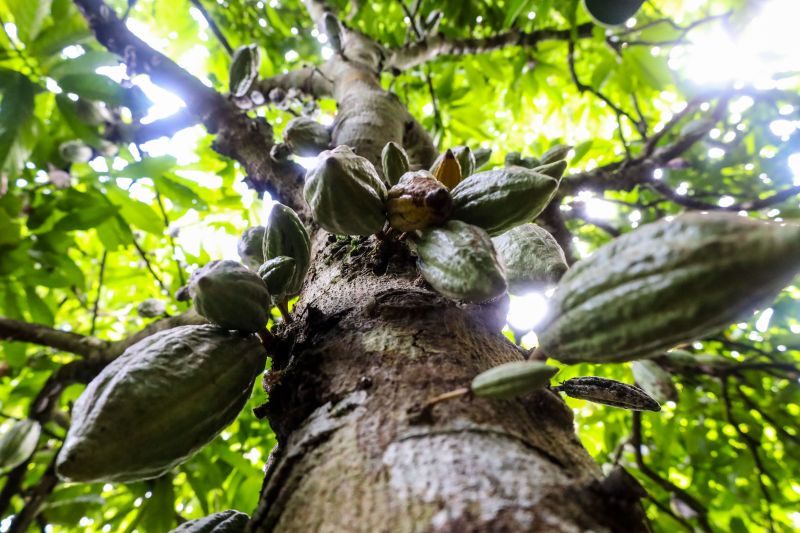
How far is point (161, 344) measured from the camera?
0.91m

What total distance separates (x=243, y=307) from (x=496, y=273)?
469 mm

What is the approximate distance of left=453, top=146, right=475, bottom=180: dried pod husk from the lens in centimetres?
134

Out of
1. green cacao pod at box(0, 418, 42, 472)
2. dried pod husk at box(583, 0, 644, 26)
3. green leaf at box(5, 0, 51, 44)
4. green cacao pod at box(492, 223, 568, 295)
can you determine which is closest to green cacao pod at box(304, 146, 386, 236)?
green cacao pod at box(492, 223, 568, 295)

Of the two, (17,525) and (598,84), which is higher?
(598,84)

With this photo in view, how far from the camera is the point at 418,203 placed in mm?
973

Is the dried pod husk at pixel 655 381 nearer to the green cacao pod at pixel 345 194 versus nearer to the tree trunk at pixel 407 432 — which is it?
the tree trunk at pixel 407 432

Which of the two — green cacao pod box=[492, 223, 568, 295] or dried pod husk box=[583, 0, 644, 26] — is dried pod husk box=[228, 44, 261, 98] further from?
green cacao pod box=[492, 223, 568, 295]

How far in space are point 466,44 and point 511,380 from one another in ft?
8.99

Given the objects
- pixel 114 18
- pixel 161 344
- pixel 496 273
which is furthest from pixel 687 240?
pixel 114 18

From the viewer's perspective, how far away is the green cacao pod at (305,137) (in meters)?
1.70

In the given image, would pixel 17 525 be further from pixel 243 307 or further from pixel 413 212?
pixel 413 212

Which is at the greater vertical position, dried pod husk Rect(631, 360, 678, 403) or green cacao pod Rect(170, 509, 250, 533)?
dried pod husk Rect(631, 360, 678, 403)

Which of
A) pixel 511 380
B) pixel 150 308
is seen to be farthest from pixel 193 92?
pixel 511 380

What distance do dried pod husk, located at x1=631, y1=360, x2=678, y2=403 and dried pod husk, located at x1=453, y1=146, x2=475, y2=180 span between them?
1239 mm
